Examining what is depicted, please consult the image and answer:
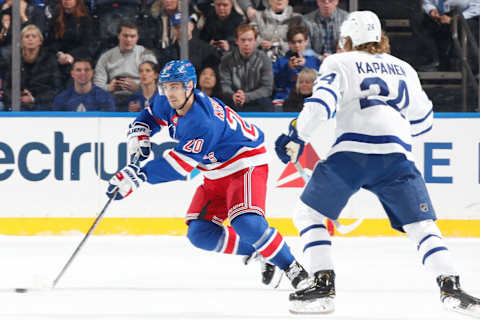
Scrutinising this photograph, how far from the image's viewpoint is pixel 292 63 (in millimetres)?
5887

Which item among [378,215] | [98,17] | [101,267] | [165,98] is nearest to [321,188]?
[165,98]

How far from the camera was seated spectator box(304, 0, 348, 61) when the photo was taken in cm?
582

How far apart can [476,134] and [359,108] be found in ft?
9.02

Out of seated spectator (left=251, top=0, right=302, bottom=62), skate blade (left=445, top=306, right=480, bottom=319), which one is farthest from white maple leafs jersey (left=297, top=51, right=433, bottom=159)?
seated spectator (left=251, top=0, right=302, bottom=62)

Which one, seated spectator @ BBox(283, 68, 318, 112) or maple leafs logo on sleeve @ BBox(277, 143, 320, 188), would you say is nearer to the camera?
maple leafs logo on sleeve @ BBox(277, 143, 320, 188)

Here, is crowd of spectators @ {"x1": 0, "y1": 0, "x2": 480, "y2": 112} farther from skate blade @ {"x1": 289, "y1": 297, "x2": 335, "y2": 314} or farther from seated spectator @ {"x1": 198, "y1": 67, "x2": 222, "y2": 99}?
skate blade @ {"x1": 289, "y1": 297, "x2": 335, "y2": 314}

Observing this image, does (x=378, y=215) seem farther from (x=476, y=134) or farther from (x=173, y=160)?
(x=173, y=160)

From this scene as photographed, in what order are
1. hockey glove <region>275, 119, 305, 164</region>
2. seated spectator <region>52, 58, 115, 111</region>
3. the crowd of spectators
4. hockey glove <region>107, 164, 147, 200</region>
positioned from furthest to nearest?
the crowd of spectators, seated spectator <region>52, 58, 115, 111</region>, hockey glove <region>107, 164, 147, 200</region>, hockey glove <region>275, 119, 305, 164</region>

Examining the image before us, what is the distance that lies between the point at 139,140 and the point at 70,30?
8.27 ft

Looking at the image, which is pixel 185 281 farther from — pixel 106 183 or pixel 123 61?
pixel 123 61

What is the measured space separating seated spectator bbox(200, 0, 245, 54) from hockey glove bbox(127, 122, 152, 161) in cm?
233

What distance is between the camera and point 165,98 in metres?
3.59

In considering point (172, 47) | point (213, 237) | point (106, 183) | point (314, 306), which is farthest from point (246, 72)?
point (314, 306)

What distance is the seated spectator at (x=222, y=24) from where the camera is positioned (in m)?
5.90
